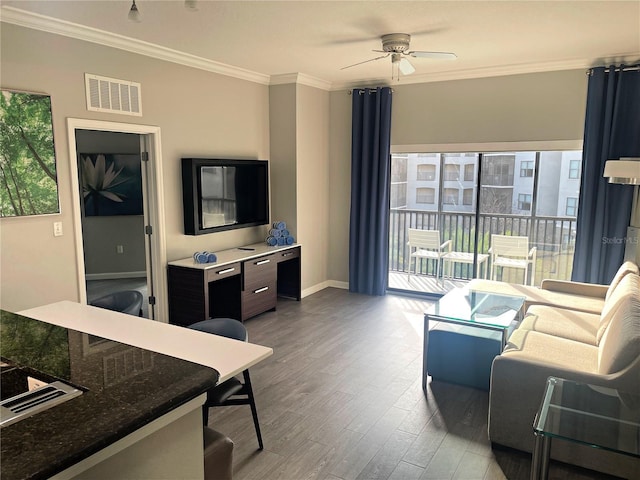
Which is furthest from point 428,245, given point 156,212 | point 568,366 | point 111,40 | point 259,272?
point 111,40

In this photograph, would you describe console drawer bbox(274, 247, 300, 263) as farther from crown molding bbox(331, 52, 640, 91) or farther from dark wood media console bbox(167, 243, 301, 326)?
crown molding bbox(331, 52, 640, 91)

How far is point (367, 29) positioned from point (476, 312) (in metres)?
2.40

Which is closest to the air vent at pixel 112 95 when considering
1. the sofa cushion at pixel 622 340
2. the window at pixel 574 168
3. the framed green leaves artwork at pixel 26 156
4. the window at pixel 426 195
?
the framed green leaves artwork at pixel 26 156

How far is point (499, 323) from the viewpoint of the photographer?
3.59m

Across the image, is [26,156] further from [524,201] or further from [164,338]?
[524,201]

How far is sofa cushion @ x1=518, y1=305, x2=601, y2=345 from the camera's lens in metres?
3.48

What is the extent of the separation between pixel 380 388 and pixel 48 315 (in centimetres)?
230

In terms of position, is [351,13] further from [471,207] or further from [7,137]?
[471,207]

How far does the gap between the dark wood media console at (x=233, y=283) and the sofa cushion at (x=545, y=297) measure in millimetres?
2172

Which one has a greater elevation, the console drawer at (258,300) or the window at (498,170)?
the window at (498,170)

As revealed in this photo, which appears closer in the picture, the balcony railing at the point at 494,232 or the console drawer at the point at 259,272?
the console drawer at the point at 259,272

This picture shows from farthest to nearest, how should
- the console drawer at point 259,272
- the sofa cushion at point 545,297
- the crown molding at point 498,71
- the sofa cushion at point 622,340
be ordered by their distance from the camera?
1. the console drawer at point 259,272
2. the crown molding at point 498,71
3. the sofa cushion at point 545,297
4. the sofa cushion at point 622,340

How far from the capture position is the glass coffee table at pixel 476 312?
359 cm

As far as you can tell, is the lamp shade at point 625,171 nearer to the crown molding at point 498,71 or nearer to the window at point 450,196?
the crown molding at point 498,71
